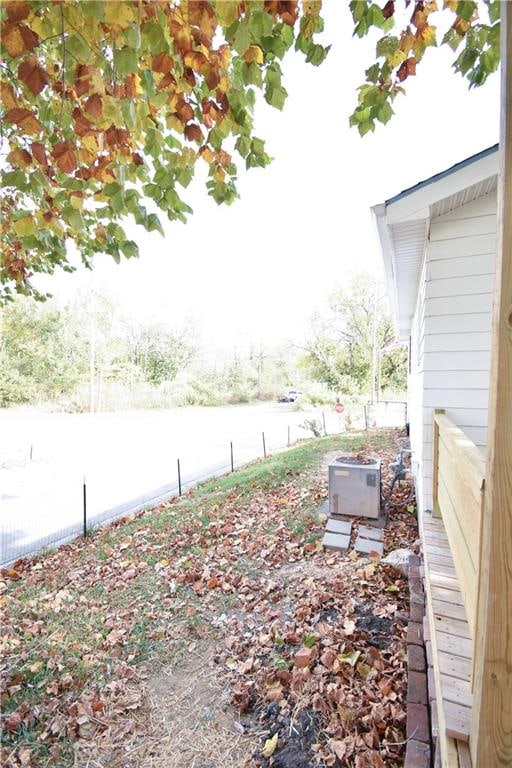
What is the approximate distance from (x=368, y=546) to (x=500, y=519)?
343 cm

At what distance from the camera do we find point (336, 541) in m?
4.20

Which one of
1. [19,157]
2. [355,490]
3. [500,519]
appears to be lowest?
[355,490]

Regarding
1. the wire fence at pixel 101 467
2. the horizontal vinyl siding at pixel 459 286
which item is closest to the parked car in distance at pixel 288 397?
the wire fence at pixel 101 467

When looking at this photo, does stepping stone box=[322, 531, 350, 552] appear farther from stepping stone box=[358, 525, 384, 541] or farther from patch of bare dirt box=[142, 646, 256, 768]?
patch of bare dirt box=[142, 646, 256, 768]

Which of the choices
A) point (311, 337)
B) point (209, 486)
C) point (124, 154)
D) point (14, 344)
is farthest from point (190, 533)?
point (14, 344)

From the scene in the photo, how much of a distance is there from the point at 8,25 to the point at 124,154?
63 centimetres

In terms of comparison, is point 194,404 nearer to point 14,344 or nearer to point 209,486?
point 14,344

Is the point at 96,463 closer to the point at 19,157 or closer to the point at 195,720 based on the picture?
the point at 195,720

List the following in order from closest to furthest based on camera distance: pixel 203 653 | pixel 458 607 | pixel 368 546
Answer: pixel 458 607, pixel 203 653, pixel 368 546

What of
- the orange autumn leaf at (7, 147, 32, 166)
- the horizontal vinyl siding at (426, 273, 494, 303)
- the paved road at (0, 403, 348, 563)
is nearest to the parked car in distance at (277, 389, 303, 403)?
the paved road at (0, 403, 348, 563)

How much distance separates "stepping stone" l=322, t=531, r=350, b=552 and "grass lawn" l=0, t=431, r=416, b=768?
14 centimetres

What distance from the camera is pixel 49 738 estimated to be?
231 cm

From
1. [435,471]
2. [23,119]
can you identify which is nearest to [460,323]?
[435,471]

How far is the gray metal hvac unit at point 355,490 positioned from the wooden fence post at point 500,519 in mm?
3661
